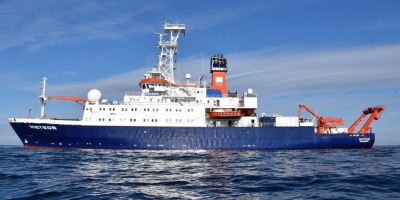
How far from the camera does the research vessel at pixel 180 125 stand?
92.9ft

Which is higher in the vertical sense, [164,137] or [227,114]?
[227,114]

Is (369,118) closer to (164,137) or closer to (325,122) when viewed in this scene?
(325,122)

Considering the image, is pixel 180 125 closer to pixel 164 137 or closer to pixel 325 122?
pixel 164 137

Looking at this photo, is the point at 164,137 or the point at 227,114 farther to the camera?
the point at 227,114

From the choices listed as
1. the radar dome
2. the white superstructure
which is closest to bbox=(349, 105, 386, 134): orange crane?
the white superstructure

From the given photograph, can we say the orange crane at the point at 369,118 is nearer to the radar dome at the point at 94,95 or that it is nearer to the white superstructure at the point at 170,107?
the white superstructure at the point at 170,107

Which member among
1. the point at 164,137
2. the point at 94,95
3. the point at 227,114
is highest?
the point at 94,95

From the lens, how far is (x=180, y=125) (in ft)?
97.3

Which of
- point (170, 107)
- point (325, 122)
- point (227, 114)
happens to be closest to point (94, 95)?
point (170, 107)

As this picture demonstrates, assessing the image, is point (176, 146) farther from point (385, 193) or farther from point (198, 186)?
point (385, 193)

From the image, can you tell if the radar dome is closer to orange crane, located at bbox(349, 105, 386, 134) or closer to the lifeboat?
the lifeboat

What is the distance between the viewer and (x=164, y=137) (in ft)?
94.7

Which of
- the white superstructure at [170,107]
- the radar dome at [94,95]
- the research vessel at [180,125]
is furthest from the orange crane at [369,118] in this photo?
the radar dome at [94,95]

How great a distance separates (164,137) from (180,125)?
202 cm
